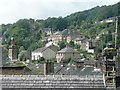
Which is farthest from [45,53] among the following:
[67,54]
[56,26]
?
[56,26]

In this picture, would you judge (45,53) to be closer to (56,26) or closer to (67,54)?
(67,54)

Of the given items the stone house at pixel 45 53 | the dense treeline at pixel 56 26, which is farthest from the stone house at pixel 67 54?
the dense treeline at pixel 56 26

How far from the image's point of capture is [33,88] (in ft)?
41.8

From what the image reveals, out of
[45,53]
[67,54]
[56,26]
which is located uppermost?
[56,26]

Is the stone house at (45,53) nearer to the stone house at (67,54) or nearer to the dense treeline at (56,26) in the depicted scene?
the stone house at (67,54)

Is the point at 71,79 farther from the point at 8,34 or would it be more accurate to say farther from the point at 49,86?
the point at 8,34

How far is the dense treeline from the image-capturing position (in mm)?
123062

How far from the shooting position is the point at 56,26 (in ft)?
552

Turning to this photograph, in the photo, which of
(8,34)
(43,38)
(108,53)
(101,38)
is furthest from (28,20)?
(108,53)

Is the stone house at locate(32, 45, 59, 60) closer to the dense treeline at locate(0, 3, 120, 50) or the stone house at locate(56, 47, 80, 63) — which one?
the stone house at locate(56, 47, 80, 63)

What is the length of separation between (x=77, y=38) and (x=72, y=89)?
117105 mm

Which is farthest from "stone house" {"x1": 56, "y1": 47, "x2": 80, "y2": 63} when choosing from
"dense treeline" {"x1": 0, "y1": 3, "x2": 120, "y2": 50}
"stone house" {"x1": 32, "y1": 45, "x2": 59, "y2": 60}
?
"dense treeline" {"x1": 0, "y1": 3, "x2": 120, "y2": 50}

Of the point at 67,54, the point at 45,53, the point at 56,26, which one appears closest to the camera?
the point at 67,54

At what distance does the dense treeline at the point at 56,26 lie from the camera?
404 feet
